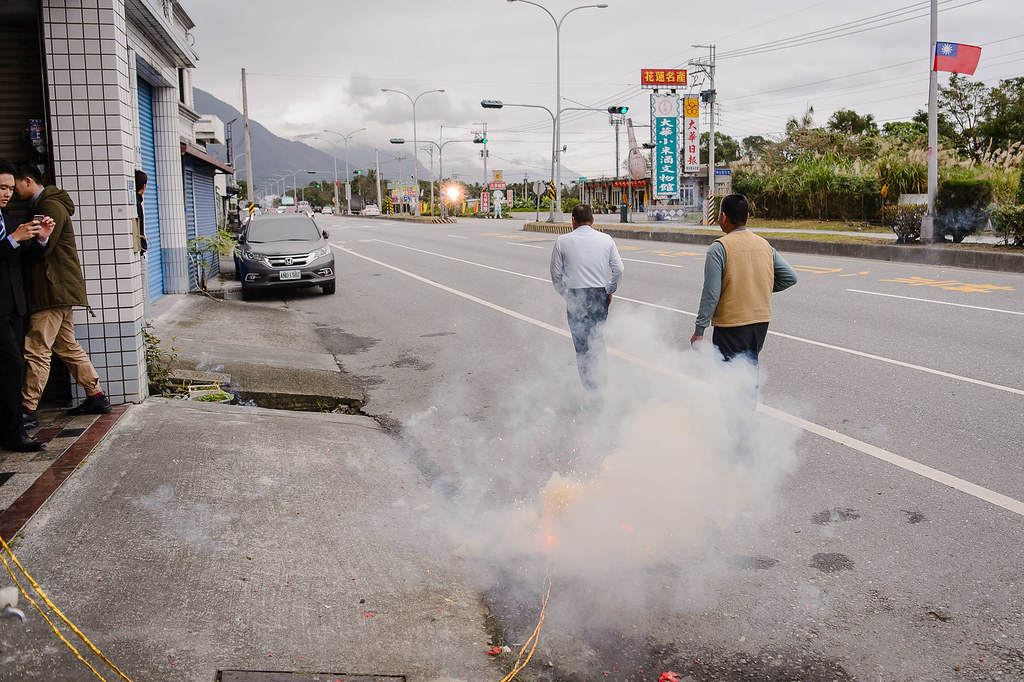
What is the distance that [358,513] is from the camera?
13.9 ft

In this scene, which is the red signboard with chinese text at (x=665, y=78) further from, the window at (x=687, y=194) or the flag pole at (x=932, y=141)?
the flag pole at (x=932, y=141)

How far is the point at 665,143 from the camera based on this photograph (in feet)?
138

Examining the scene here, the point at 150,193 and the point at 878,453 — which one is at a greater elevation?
the point at 150,193

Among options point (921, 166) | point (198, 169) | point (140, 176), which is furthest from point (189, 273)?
point (921, 166)

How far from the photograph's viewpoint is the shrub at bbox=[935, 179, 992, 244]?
19.0 meters

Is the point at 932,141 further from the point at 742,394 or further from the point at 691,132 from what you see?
the point at 691,132

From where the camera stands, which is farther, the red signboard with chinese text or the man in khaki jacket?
the red signboard with chinese text

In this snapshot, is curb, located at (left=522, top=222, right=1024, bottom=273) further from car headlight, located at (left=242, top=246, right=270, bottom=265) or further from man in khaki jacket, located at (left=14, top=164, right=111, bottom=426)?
man in khaki jacket, located at (left=14, top=164, right=111, bottom=426)

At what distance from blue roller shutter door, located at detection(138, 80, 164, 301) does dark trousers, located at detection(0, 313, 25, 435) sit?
25.3 ft

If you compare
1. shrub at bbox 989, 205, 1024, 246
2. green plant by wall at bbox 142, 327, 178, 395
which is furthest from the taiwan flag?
green plant by wall at bbox 142, 327, 178, 395

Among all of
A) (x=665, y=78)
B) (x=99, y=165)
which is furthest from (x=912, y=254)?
(x=665, y=78)

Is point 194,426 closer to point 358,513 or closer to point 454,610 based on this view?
point 358,513

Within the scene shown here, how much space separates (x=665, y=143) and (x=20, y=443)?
40.5 meters

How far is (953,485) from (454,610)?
3012 millimetres
